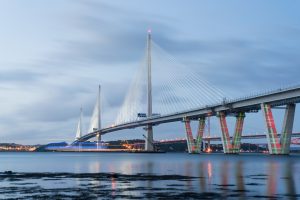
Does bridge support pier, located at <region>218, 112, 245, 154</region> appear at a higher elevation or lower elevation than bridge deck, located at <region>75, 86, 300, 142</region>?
lower

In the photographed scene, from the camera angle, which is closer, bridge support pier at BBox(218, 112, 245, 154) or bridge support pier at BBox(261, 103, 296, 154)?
bridge support pier at BBox(261, 103, 296, 154)

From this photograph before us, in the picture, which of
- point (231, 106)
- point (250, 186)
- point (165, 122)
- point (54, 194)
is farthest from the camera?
point (165, 122)

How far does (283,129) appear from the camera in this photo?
11238 cm

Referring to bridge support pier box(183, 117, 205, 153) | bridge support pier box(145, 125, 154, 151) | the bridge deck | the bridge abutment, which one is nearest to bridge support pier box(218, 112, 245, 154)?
the bridge deck

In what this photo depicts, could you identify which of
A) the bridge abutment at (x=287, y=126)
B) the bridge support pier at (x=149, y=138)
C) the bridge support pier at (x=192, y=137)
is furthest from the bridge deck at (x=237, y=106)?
the bridge support pier at (x=149, y=138)

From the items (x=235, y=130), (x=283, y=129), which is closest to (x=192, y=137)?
(x=235, y=130)

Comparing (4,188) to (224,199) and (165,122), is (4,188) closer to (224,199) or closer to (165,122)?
(224,199)

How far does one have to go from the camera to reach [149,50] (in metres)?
166

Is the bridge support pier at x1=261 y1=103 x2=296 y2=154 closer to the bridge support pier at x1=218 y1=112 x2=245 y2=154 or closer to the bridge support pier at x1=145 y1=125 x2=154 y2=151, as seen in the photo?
the bridge support pier at x1=218 y1=112 x2=245 y2=154

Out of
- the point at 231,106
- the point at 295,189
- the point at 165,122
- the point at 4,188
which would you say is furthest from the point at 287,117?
the point at 4,188

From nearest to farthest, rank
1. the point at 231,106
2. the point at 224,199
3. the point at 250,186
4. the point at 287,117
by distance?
the point at 224,199
the point at 250,186
the point at 287,117
the point at 231,106

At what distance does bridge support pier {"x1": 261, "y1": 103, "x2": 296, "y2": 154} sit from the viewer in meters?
112

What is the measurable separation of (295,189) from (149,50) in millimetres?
129403

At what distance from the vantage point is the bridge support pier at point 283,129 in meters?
112
